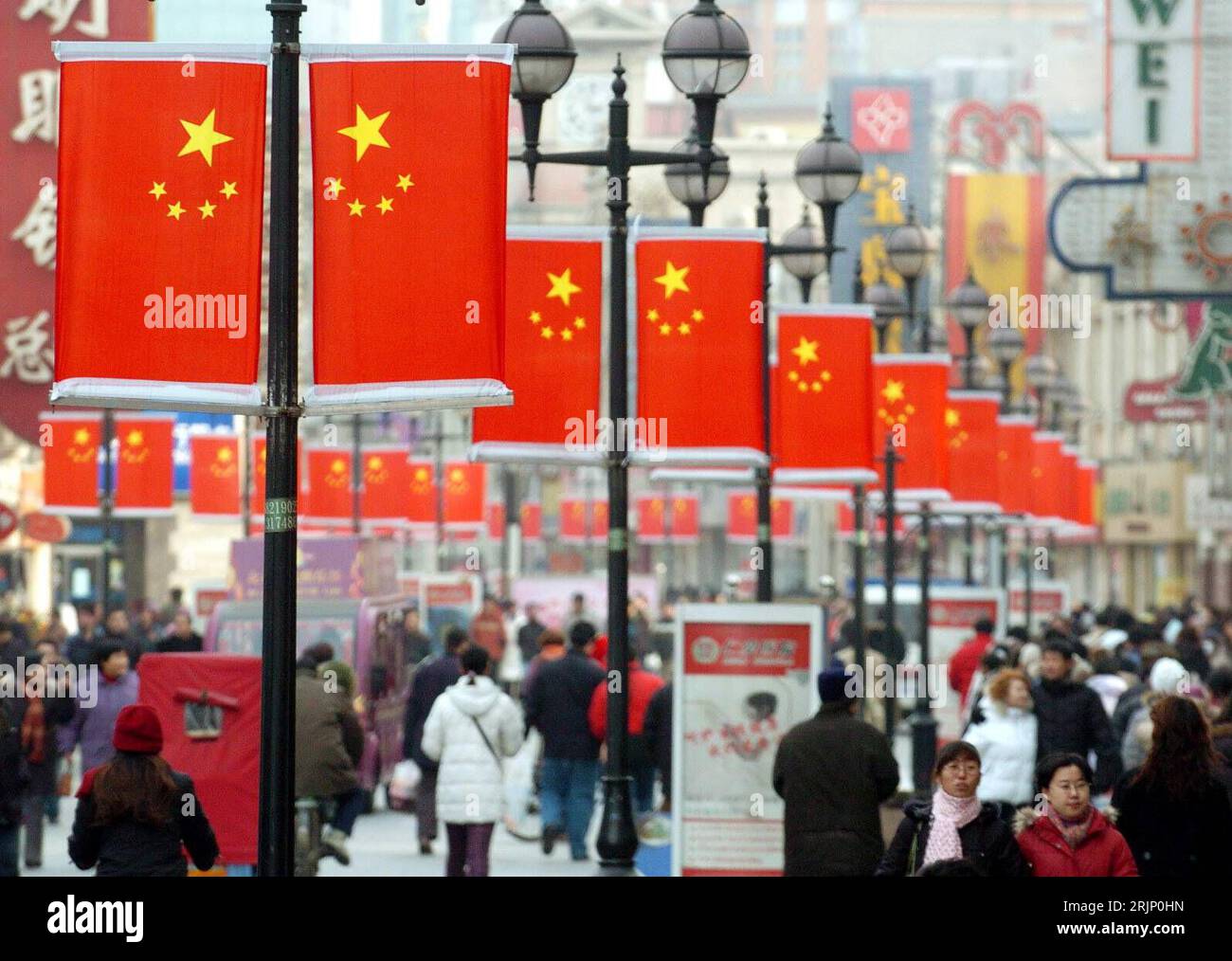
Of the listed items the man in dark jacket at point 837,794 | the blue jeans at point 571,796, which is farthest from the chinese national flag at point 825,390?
the man in dark jacket at point 837,794

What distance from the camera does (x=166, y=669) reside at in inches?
667

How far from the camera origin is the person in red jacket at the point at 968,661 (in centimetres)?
2577

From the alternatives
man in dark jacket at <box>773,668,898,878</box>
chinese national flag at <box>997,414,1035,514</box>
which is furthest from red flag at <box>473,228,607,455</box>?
chinese national flag at <box>997,414,1035,514</box>

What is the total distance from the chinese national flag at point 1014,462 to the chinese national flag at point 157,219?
2389 cm

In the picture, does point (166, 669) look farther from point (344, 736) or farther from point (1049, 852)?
point (1049, 852)

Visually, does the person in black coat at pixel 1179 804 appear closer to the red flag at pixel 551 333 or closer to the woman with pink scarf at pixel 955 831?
the woman with pink scarf at pixel 955 831

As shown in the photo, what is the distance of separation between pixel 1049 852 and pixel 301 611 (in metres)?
14.7

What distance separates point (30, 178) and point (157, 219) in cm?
2552

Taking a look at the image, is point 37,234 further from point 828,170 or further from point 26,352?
point 828,170

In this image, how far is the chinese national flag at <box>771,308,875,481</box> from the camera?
20703mm

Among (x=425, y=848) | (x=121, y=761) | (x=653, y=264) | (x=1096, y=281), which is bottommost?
(x=425, y=848)

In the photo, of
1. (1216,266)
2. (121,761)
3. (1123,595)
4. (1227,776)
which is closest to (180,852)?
(121,761)

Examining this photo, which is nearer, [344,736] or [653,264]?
[653,264]

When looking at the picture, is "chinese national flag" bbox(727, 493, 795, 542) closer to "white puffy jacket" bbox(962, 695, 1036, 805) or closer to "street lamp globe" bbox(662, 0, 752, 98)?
"street lamp globe" bbox(662, 0, 752, 98)
